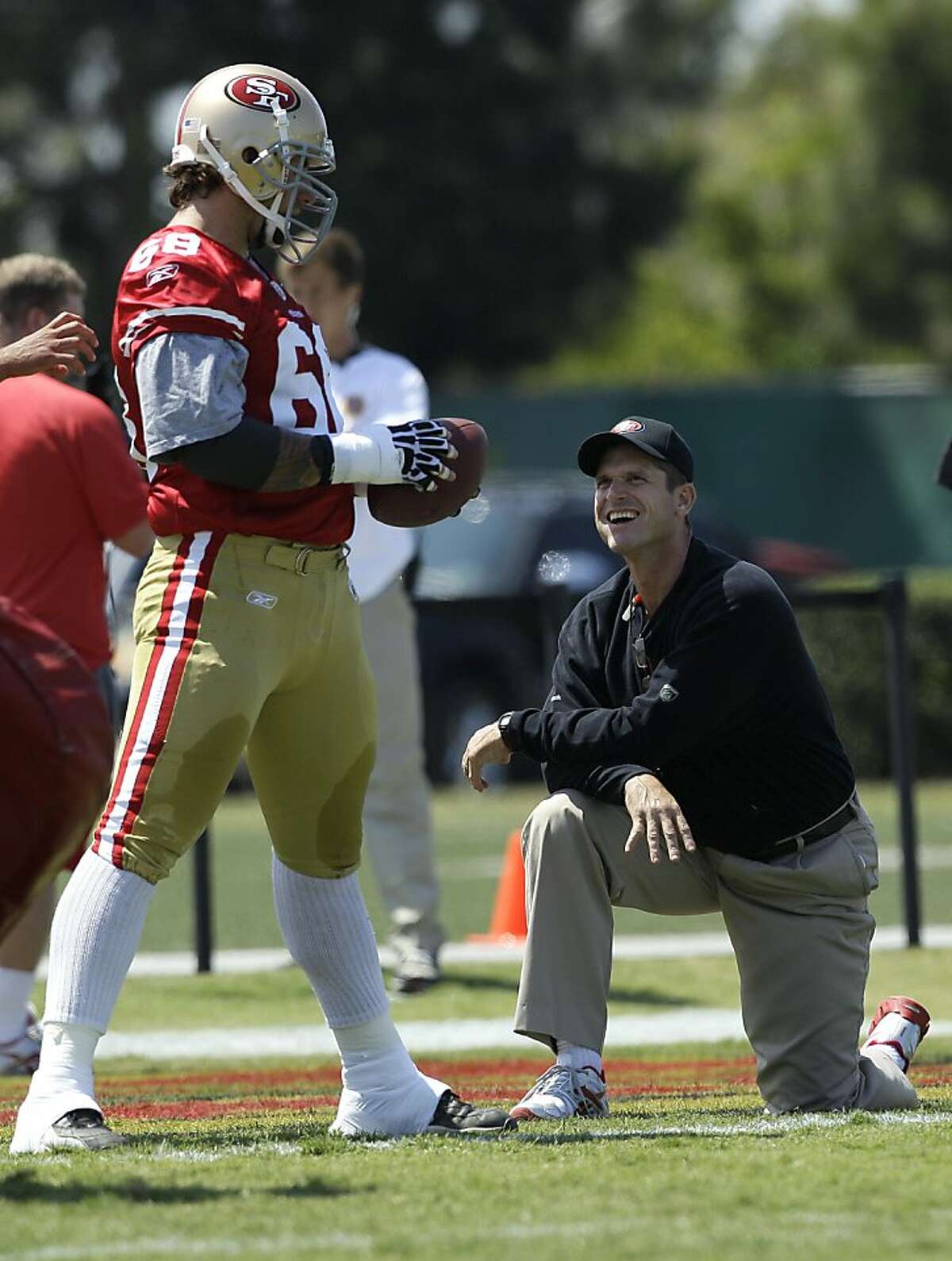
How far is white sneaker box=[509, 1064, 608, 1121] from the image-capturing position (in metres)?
5.15

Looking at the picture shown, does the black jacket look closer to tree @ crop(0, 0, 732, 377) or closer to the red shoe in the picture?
the red shoe

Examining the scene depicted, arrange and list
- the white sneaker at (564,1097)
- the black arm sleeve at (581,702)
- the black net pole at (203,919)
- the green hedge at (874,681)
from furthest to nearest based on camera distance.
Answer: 1. the green hedge at (874,681)
2. the black net pole at (203,919)
3. the black arm sleeve at (581,702)
4. the white sneaker at (564,1097)

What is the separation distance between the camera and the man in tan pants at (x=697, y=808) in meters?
5.30

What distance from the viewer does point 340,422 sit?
16.7 feet

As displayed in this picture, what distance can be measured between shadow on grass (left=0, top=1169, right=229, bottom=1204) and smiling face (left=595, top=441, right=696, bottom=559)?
179 centimetres

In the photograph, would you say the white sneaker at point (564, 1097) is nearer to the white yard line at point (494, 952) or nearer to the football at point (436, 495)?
the football at point (436, 495)

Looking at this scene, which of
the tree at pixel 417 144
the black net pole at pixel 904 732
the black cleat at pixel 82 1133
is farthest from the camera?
the tree at pixel 417 144

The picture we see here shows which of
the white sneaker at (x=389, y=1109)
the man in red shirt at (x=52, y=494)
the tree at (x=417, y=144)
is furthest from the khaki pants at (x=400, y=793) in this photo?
the tree at (x=417, y=144)

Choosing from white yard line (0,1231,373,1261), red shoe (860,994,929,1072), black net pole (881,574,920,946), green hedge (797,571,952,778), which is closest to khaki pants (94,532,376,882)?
white yard line (0,1231,373,1261)

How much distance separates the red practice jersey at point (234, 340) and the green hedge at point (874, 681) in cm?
1220

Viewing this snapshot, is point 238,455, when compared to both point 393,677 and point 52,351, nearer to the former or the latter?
point 52,351

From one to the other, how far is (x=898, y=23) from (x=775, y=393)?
46.3ft

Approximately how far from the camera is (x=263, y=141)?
488 cm

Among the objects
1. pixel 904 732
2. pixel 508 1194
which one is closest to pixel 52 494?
pixel 508 1194
